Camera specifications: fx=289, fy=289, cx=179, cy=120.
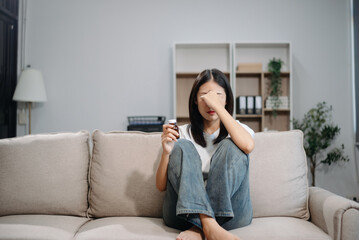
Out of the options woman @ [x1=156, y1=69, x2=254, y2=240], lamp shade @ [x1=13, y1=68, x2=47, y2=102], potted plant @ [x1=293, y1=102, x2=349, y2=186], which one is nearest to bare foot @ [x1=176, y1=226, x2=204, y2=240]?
woman @ [x1=156, y1=69, x2=254, y2=240]

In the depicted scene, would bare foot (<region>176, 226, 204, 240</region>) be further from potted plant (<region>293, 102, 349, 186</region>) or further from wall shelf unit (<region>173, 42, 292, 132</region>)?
potted plant (<region>293, 102, 349, 186</region>)

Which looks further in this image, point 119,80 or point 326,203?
point 119,80

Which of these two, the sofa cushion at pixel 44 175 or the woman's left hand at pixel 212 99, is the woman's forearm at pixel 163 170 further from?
the sofa cushion at pixel 44 175

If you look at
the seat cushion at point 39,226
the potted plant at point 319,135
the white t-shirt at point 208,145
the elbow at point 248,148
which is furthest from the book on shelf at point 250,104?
the seat cushion at point 39,226

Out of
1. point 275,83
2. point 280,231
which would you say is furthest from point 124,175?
point 275,83

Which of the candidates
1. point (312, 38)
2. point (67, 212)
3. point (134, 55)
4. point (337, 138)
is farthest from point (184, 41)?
point (67, 212)

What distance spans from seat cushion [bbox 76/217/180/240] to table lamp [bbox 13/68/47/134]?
2216mm

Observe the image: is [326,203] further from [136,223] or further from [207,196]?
[136,223]

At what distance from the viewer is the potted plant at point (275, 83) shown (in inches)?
130

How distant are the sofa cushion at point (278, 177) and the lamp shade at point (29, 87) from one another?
103 inches

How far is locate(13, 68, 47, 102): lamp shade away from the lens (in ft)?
10.3

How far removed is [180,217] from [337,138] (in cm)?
295

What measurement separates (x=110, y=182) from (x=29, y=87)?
7.17 ft

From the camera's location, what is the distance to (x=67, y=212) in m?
1.55
